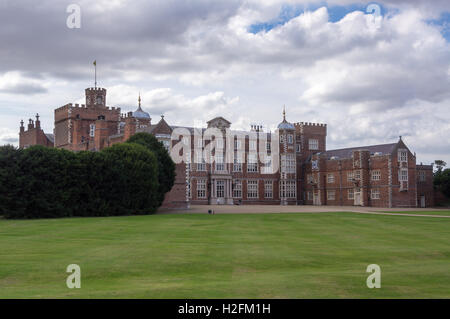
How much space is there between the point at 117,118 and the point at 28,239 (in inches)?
2578

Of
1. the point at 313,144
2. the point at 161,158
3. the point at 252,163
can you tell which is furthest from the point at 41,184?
the point at 313,144

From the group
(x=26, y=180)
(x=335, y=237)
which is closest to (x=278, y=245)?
(x=335, y=237)

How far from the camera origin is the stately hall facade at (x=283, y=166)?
7619 cm

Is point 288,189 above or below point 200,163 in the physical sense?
below

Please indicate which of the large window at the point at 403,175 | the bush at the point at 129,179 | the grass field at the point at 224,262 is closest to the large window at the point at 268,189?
the large window at the point at 403,175

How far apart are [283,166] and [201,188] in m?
15.8

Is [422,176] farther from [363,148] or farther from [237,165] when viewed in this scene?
[237,165]

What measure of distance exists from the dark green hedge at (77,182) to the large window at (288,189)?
115 ft

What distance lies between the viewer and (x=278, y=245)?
978 inches

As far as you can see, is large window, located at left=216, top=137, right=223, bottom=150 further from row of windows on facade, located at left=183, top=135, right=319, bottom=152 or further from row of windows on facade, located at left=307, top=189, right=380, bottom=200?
row of windows on facade, located at left=307, top=189, right=380, bottom=200

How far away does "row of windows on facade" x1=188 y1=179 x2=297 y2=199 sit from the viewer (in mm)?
82188

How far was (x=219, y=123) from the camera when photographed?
86.5m

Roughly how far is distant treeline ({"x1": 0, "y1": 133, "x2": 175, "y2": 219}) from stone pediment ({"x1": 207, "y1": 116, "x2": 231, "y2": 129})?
1073 inches
